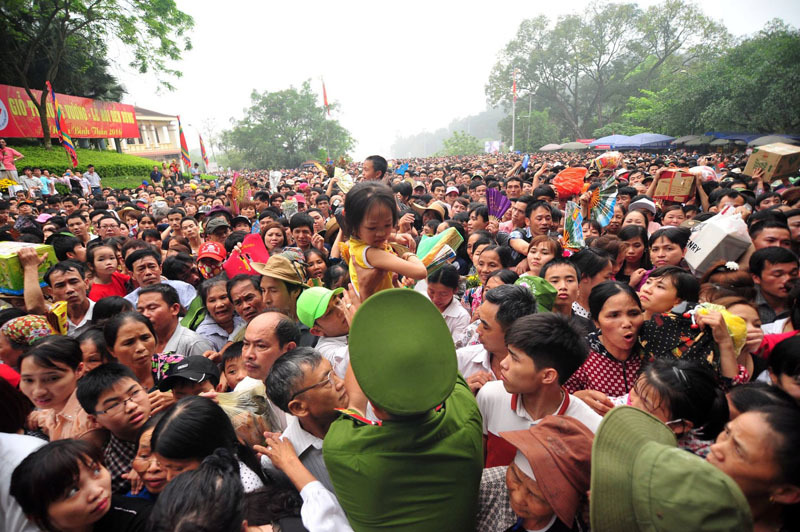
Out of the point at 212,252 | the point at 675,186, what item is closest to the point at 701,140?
the point at 675,186

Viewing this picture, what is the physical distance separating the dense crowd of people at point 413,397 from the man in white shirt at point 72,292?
2cm

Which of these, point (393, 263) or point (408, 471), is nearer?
point (408, 471)

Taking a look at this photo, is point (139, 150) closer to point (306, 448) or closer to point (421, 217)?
point (421, 217)

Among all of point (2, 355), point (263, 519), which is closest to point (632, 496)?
point (263, 519)

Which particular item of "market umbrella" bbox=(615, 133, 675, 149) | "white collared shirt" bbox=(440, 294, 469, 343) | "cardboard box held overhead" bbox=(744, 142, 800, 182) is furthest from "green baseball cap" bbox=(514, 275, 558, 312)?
"market umbrella" bbox=(615, 133, 675, 149)

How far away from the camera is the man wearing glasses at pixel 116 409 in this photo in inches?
80.7

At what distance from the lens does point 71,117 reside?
2380 cm

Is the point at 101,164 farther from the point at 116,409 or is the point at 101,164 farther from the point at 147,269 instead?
the point at 116,409

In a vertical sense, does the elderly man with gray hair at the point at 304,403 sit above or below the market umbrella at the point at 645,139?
below

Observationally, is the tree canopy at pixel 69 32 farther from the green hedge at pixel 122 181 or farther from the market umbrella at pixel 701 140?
the market umbrella at pixel 701 140

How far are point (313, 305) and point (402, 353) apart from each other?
1.61 m

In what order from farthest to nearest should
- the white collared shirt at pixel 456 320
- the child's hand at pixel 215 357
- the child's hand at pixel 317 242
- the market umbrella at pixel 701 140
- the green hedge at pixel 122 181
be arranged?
1. the market umbrella at pixel 701 140
2. the green hedge at pixel 122 181
3. the child's hand at pixel 317 242
4. the white collared shirt at pixel 456 320
5. the child's hand at pixel 215 357

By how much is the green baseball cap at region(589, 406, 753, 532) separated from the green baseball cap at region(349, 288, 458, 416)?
534 millimetres

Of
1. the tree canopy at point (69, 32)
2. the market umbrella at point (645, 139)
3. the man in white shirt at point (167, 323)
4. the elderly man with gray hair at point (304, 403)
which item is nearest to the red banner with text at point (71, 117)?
the tree canopy at point (69, 32)
